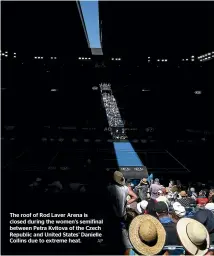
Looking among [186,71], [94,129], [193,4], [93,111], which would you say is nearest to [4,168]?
[94,129]

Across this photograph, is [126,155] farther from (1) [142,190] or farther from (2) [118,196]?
(2) [118,196]

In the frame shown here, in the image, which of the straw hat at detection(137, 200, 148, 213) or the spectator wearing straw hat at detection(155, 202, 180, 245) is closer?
the spectator wearing straw hat at detection(155, 202, 180, 245)

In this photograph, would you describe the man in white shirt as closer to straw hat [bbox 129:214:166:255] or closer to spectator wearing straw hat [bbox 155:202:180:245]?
A: spectator wearing straw hat [bbox 155:202:180:245]

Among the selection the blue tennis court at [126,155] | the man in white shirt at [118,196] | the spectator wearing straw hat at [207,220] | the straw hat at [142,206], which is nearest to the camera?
the spectator wearing straw hat at [207,220]

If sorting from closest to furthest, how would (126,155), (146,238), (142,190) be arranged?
(146,238), (142,190), (126,155)

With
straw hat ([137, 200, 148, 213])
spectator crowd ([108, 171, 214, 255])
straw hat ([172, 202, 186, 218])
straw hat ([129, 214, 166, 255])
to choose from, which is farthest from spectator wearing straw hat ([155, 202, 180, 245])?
straw hat ([129, 214, 166, 255])

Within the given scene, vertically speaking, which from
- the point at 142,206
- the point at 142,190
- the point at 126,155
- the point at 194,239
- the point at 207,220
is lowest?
the point at 126,155

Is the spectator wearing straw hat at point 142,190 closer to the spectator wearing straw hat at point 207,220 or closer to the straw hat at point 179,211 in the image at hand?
the straw hat at point 179,211

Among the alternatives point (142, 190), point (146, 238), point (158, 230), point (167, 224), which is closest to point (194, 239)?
point (158, 230)

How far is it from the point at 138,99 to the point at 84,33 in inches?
775

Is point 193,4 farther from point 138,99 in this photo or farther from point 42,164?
point 138,99

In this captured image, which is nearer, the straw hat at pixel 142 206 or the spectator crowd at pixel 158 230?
the spectator crowd at pixel 158 230

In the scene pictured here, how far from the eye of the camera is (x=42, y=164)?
703 inches

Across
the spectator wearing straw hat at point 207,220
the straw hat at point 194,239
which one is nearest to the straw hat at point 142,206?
the spectator wearing straw hat at point 207,220
